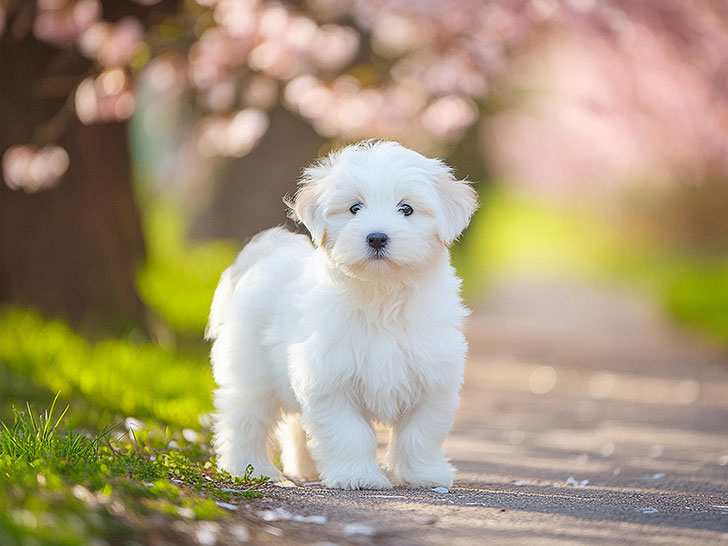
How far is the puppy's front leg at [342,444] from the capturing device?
14.2ft

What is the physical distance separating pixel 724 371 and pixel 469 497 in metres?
6.04

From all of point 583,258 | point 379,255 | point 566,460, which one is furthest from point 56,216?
point 583,258

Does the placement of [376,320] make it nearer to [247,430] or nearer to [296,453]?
[247,430]

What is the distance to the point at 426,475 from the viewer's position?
4.48 metres

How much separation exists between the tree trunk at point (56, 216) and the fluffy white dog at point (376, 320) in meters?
4.58

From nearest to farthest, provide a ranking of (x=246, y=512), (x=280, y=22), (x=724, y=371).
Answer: (x=246, y=512)
(x=280, y=22)
(x=724, y=371)

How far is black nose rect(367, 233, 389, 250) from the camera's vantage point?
4.12 meters

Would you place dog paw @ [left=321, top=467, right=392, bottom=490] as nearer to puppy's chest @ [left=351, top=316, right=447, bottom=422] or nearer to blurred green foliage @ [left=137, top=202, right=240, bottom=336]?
puppy's chest @ [left=351, top=316, right=447, bottom=422]

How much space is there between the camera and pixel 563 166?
23.1 m

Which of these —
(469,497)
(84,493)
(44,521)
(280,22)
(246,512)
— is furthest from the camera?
(280,22)

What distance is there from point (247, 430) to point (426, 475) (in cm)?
91

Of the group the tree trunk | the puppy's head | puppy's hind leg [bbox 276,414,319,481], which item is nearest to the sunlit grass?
the tree trunk

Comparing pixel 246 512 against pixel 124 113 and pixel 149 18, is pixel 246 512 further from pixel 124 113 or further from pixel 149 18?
pixel 149 18

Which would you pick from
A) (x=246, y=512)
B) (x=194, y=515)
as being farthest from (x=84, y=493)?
(x=246, y=512)
